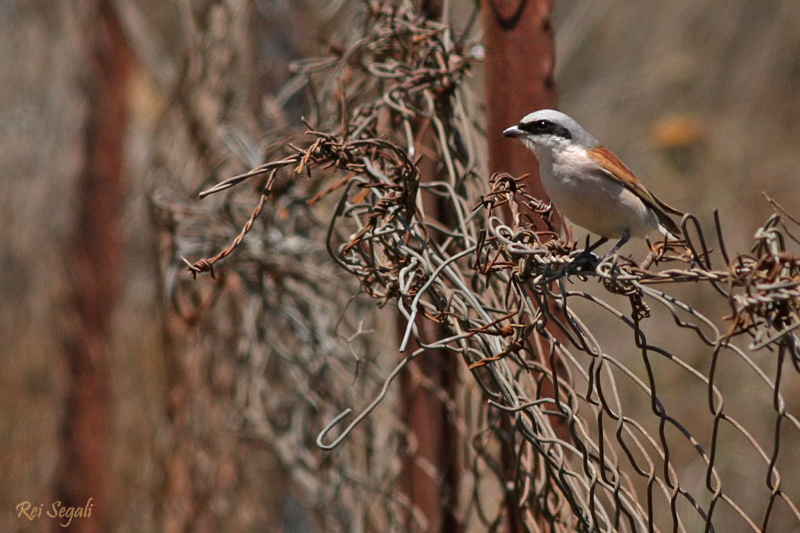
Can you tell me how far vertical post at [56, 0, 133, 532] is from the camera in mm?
5152

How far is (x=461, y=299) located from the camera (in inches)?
66.0

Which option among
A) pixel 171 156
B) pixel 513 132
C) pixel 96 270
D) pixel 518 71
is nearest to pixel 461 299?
pixel 513 132

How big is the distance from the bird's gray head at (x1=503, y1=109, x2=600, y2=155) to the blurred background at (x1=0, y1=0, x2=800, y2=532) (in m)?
1.77

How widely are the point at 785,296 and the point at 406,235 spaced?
0.75 meters

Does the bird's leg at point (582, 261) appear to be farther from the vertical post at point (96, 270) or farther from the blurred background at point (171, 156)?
the vertical post at point (96, 270)

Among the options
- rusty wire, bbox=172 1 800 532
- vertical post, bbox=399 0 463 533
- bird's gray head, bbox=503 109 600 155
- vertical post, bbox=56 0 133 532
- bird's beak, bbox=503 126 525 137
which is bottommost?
vertical post, bbox=56 0 133 532

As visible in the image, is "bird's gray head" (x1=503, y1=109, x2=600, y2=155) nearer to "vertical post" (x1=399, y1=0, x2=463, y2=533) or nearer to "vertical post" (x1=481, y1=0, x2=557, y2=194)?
"vertical post" (x1=481, y1=0, x2=557, y2=194)

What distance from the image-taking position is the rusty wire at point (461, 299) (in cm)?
133

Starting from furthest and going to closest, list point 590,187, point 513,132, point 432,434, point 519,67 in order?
point 432,434, point 519,67, point 513,132, point 590,187

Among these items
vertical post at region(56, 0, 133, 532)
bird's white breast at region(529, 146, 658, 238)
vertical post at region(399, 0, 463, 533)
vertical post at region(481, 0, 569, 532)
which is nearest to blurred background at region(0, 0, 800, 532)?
vertical post at region(56, 0, 133, 532)

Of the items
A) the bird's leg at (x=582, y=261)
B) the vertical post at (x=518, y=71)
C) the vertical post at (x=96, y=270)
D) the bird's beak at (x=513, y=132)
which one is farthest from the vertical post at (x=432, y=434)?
the vertical post at (x=96, y=270)

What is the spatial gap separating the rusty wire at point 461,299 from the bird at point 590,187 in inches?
4.5

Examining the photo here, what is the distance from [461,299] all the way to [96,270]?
13.8 ft

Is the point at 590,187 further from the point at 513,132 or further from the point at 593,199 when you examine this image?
the point at 513,132
